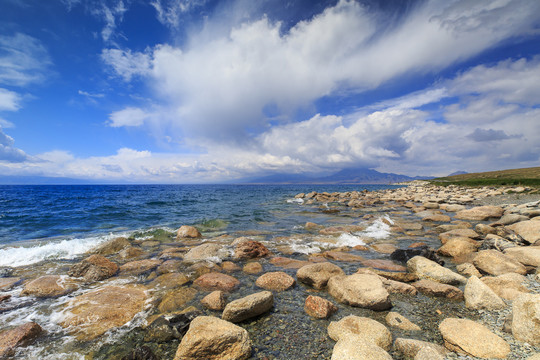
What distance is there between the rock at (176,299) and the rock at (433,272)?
7.09 m

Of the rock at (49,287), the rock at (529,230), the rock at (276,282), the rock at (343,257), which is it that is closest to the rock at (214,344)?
the rock at (276,282)

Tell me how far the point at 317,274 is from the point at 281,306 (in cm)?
171

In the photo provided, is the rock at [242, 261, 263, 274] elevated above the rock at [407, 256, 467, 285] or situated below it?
below

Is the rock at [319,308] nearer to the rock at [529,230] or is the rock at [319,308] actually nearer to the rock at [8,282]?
the rock at [8,282]

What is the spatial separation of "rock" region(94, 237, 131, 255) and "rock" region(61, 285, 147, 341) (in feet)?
16.1

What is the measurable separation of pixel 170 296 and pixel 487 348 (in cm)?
696

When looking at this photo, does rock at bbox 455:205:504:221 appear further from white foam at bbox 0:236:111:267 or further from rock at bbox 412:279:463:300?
white foam at bbox 0:236:111:267

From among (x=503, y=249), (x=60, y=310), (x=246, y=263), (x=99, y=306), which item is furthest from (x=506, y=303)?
(x=60, y=310)

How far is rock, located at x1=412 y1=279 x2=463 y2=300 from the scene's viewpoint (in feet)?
19.1

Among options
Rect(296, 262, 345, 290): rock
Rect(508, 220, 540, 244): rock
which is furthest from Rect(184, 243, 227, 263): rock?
Rect(508, 220, 540, 244): rock

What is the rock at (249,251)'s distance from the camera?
9.62 m

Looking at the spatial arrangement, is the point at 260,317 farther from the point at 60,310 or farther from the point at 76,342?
the point at 60,310

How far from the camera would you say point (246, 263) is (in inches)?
358

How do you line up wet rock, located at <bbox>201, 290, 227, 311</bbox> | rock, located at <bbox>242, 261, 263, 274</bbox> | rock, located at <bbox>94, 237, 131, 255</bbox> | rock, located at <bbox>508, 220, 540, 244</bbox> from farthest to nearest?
rock, located at <bbox>94, 237, 131, 255</bbox> < rock, located at <bbox>508, 220, 540, 244</bbox> < rock, located at <bbox>242, 261, 263, 274</bbox> < wet rock, located at <bbox>201, 290, 227, 311</bbox>
